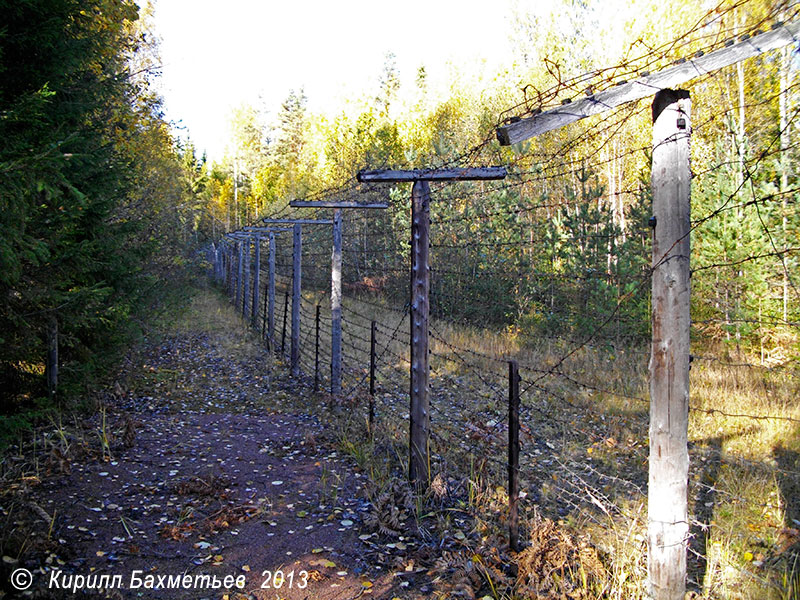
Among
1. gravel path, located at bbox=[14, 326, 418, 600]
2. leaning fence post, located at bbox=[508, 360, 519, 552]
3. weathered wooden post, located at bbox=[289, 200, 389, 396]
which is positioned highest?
weathered wooden post, located at bbox=[289, 200, 389, 396]

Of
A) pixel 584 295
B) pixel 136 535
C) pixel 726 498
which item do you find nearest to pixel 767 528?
pixel 726 498

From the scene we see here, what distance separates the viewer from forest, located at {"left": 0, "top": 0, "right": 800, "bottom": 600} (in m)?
3.62

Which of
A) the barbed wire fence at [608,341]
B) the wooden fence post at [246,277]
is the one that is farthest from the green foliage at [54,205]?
the wooden fence post at [246,277]

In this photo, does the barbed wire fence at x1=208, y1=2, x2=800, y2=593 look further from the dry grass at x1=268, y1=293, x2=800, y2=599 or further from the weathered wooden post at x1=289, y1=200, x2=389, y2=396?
the weathered wooden post at x1=289, y1=200, x2=389, y2=396

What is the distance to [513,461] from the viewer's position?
4.07 metres

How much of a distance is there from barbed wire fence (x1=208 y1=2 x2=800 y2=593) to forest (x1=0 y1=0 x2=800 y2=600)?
59 millimetres

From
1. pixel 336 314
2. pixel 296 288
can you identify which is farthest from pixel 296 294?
pixel 336 314

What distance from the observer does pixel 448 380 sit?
33.6 feet

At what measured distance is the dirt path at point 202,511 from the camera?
371 centimetres

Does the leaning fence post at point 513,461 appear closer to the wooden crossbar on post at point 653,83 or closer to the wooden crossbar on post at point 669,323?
the wooden crossbar on post at point 669,323

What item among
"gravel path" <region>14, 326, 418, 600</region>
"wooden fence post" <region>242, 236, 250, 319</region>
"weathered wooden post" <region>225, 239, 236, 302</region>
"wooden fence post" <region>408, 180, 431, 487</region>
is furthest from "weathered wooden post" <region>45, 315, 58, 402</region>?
"weathered wooden post" <region>225, 239, 236, 302</region>

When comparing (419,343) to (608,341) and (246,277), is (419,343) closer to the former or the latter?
(608,341)

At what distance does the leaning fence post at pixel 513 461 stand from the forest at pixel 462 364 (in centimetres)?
→ 14

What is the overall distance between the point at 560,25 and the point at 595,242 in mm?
16025
